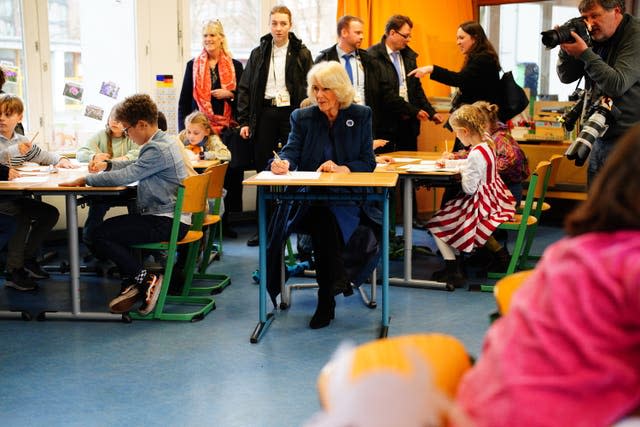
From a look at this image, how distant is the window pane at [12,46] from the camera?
5.96 meters

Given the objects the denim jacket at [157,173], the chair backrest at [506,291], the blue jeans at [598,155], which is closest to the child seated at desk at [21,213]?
the denim jacket at [157,173]

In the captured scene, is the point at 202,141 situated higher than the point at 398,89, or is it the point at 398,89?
the point at 398,89

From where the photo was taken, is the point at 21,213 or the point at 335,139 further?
the point at 21,213

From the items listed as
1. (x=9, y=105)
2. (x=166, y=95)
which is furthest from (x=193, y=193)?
(x=166, y=95)

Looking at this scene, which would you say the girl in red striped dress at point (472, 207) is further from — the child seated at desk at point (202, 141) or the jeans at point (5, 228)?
the jeans at point (5, 228)

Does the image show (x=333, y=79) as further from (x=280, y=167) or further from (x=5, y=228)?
(x=5, y=228)

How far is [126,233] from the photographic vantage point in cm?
409

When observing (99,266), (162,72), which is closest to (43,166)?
(99,266)

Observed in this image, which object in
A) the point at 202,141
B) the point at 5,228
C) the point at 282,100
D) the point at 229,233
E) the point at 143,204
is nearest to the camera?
the point at 143,204

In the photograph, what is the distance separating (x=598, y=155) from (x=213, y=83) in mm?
3141

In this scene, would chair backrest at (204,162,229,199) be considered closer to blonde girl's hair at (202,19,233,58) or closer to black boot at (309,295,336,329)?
black boot at (309,295,336,329)

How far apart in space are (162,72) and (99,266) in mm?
1967

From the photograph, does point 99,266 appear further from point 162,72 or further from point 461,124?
point 461,124

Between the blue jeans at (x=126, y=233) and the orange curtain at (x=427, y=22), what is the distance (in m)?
3.39
